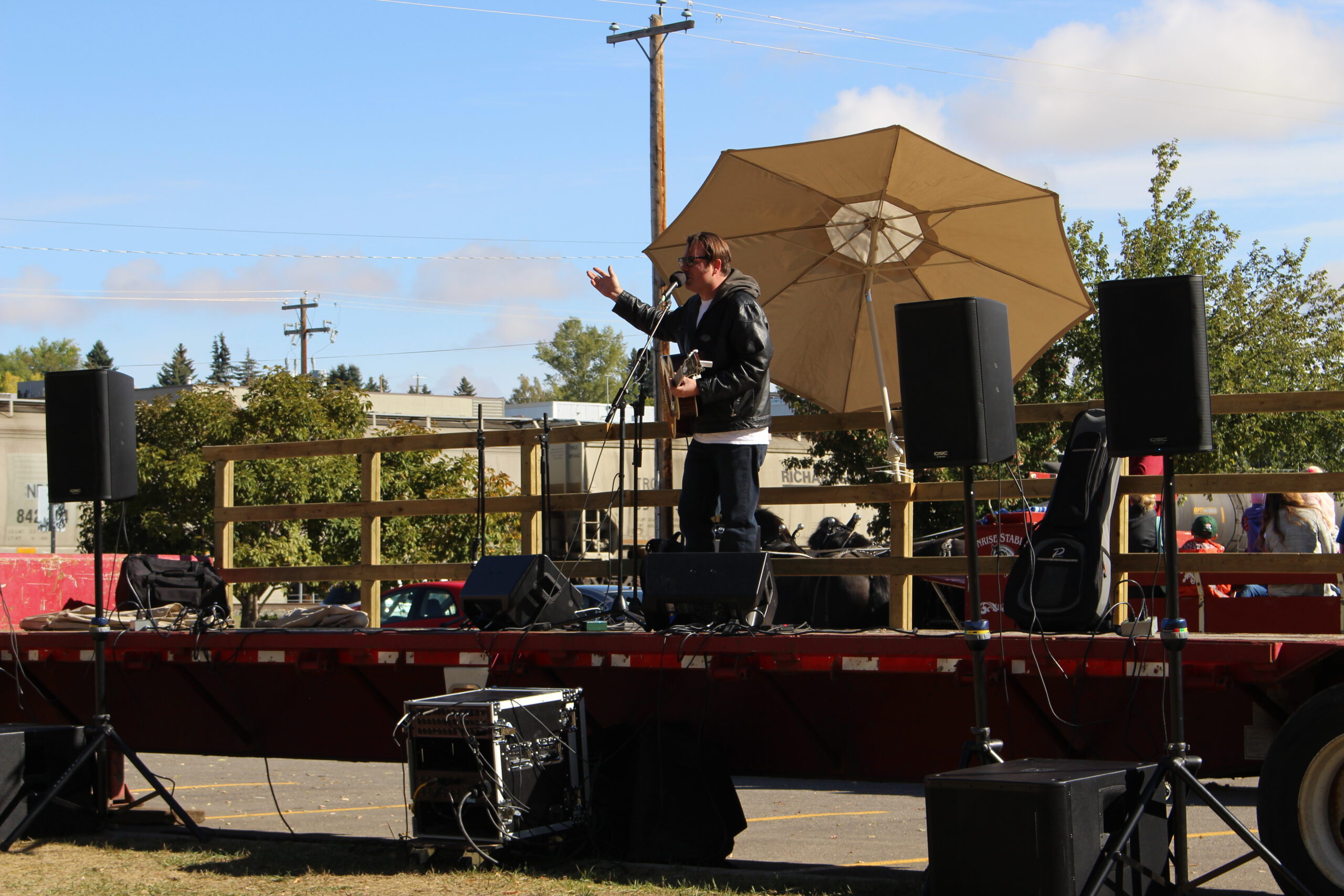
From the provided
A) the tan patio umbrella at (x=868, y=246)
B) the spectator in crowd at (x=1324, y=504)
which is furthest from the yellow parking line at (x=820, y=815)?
the spectator in crowd at (x=1324, y=504)

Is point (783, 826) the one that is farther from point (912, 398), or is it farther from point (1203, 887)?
point (912, 398)

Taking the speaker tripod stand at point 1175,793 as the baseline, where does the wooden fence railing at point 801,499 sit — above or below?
above

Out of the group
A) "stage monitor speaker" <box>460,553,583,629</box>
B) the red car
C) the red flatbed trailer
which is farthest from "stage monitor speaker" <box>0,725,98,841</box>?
the red car

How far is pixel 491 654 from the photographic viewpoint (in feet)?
20.8

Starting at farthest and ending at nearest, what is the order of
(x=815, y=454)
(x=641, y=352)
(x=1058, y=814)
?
(x=815, y=454) → (x=641, y=352) → (x=1058, y=814)

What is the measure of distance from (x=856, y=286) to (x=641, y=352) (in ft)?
6.75

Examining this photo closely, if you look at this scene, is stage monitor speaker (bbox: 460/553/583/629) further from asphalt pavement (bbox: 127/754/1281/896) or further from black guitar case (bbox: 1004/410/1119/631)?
black guitar case (bbox: 1004/410/1119/631)

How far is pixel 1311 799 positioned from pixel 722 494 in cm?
280

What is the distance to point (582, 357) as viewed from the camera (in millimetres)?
91375

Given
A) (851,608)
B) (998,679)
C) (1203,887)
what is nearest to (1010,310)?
(851,608)

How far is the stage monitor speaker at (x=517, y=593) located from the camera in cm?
649

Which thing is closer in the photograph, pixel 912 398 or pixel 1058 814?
pixel 1058 814

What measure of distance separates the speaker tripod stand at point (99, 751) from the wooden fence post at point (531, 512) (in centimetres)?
218

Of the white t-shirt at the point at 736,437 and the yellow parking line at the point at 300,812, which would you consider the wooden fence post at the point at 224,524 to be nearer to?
the yellow parking line at the point at 300,812
